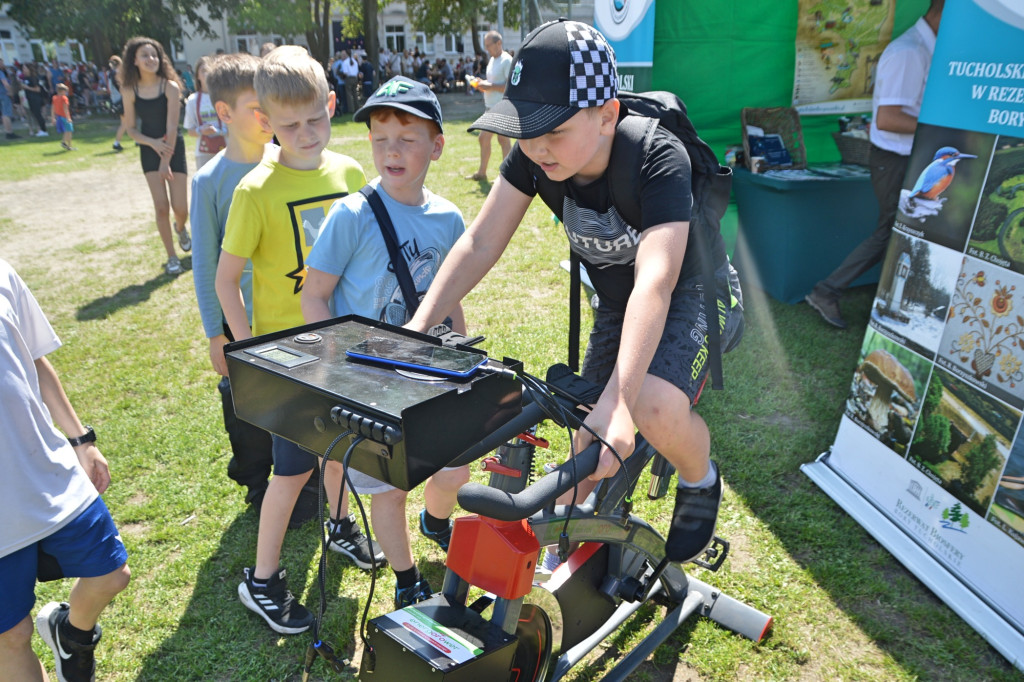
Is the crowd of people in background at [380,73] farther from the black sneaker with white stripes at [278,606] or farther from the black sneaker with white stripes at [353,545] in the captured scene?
the black sneaker with white stripes at [278,606]

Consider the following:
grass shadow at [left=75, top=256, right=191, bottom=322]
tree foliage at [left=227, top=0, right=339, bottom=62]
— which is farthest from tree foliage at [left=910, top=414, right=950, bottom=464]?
tree foliage at [left=227, top=0, right=339, bottom=62]

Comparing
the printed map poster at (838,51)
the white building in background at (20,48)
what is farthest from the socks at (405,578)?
the white building in background at (20,48)

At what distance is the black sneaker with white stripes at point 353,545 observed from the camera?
3062 millimetres

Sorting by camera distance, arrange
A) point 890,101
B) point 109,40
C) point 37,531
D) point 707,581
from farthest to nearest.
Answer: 1. point 109,40
2. point 890,101
3. point 707,581
4. point 37,531

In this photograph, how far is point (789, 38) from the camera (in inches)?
244

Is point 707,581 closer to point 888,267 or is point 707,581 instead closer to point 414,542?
point 414,542

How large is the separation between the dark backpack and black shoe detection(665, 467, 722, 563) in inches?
16.4

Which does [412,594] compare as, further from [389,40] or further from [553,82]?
[389,40]

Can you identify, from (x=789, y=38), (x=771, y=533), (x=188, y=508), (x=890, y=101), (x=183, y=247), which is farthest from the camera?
(x=183, y=247)

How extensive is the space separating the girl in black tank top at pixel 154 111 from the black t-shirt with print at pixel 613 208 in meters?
6.19

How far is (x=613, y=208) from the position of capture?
1975mm

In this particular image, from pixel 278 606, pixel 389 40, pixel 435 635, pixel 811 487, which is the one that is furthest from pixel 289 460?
pixel 389 40

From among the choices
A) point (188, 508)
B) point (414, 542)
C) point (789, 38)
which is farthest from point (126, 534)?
point (789, 38)

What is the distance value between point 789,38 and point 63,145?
61.5 ft
